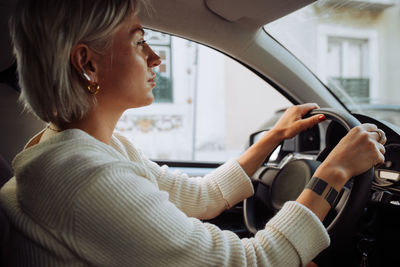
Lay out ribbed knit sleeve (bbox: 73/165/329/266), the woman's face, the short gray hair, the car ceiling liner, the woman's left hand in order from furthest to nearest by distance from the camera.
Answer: the car ceiling liner
the woman's left hand
the woman's face
the short gray hair
ribbed knit sleeve (bbox: 73/165/329/266)

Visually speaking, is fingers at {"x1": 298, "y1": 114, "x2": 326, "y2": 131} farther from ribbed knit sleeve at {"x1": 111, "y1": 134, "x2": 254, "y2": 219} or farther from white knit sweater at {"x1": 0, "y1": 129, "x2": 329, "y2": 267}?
white knit sweater at {"x1": 0, "y1": 129, "x2": 329, "y2": 267}

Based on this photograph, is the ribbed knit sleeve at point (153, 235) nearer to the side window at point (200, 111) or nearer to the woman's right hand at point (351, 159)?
the woman's right hand at point (351, 159)

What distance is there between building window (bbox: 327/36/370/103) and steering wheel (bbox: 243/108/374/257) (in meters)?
4.65

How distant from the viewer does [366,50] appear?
18.5 ft

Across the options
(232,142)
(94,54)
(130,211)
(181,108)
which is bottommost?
(232,142)

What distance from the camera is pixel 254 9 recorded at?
4.63ft

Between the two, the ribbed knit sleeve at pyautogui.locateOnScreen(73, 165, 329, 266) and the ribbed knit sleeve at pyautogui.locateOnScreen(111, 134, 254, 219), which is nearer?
the ribbed knit sleeve at pyautogui.locateOnScreen(73, 165, 329, 266)

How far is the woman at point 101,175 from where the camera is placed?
0.71 meters

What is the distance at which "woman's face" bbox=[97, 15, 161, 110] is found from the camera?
934mm

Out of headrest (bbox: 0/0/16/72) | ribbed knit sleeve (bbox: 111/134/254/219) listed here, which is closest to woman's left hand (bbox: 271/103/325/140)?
ribbed knit sleeve (bbox: 111/134/254/219)

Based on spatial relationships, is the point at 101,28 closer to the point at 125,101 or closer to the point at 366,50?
the point at 125,101

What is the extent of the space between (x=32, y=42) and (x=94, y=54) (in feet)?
0.45

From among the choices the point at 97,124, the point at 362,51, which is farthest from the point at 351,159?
the point at 362,51

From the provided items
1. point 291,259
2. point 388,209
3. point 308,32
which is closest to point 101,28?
point 291,259
